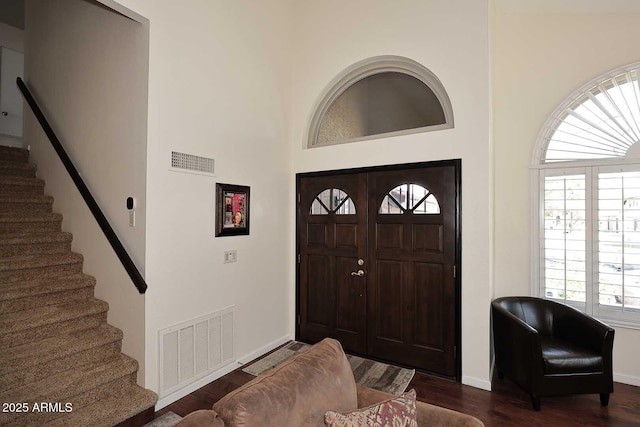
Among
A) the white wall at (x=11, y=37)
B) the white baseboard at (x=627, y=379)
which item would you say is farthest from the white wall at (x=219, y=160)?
the white wall at (x=11, y=37)

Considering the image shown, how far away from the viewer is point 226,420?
1199mm

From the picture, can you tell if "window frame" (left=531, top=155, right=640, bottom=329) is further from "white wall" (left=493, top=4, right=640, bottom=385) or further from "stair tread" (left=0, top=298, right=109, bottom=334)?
"stair tread" (left=0, top=298, right=109, bottom=334)

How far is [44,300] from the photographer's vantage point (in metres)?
2.77

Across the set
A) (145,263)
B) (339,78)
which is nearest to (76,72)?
(145,263)

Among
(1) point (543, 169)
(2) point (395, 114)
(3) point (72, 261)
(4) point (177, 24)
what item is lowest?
(3) point (72, 261)

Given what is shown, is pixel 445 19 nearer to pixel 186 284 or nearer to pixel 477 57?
pixel 477 57

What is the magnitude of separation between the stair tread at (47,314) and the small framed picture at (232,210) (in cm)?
124

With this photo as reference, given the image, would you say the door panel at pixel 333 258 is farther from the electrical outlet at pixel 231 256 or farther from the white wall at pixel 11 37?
the white wall at pixel 11 37

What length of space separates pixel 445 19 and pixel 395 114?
3.34ft

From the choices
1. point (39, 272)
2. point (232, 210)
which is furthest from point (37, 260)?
point (232, 210)

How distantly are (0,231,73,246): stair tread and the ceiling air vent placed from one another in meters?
1.54

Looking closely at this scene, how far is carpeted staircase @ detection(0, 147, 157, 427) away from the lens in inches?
87.2

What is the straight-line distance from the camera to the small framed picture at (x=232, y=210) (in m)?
3.21

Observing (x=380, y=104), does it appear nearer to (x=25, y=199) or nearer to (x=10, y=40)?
(x=25, y=199)
